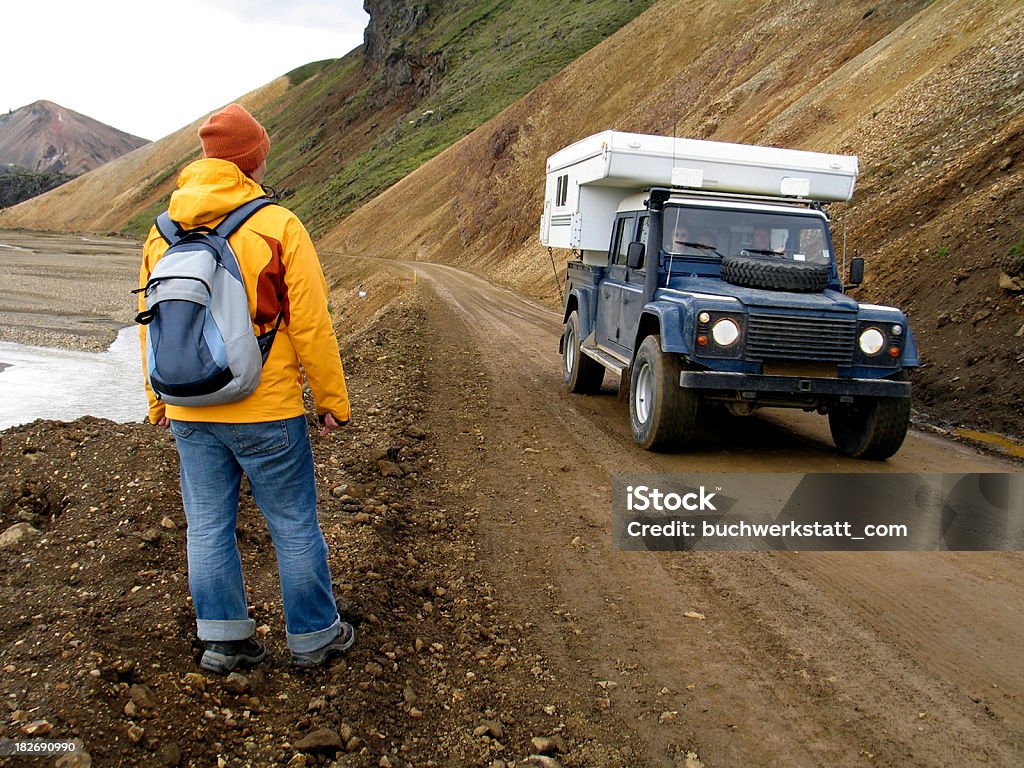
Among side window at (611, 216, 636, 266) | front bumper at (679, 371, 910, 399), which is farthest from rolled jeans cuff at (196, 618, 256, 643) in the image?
side window at (611, 216, 636, 266)

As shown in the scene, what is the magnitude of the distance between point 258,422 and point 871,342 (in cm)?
551

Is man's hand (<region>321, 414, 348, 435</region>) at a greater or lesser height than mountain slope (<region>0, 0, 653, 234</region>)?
lesser

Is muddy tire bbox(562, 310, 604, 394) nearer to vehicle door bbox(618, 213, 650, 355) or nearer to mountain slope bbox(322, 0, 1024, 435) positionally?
vehicle door bbox(618, 213, 650, 355)

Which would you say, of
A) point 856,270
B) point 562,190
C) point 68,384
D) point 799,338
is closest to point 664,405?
point 799,338

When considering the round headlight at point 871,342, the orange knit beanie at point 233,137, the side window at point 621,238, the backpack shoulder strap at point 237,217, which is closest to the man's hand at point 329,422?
the backpack shoulder strap at point 237,217

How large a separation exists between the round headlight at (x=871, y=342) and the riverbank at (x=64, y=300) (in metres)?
16.1

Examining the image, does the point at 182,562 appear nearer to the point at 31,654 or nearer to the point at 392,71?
the point at 31,654

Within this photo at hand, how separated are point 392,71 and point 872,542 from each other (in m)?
96.9

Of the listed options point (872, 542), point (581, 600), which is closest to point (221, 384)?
point (581, 600)

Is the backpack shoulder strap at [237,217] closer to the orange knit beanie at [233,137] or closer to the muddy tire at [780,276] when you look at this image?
the orange knit beanie at [233,137]

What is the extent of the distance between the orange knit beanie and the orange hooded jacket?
0.06 meters

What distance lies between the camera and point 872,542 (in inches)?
205

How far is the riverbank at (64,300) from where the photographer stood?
21830mm

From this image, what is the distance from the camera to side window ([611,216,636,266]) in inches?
351
